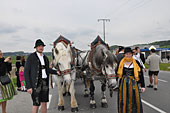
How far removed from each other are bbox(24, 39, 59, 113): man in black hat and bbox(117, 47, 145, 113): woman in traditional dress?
6.04 ft

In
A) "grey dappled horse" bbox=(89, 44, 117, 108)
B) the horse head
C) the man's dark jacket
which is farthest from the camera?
the horse head

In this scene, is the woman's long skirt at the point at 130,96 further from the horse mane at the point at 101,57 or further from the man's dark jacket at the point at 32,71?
the man's dark jacket at the point at 32,71

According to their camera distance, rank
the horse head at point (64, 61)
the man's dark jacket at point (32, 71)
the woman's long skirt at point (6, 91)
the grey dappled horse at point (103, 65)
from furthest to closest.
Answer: the horse head at point (64, 61)
the grey dappled horse at point (103, 65)
the woman's long skirt at point (6, 91)
the man's dark jacket at point (32, 71)

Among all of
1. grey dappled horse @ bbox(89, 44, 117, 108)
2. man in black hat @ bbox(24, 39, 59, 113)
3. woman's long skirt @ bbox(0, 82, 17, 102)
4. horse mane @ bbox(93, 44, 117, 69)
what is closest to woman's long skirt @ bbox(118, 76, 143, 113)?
grey dappled horse @ bbox(89, 44, 117, 108)

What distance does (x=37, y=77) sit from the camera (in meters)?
3.59

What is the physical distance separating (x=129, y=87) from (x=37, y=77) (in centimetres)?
215

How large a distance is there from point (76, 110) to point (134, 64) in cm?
244

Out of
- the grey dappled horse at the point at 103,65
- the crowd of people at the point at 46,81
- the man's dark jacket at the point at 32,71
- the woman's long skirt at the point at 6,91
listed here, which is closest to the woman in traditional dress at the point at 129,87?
the crowd of people at the point at 46,81

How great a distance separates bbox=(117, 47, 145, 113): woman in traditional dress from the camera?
3625 mm

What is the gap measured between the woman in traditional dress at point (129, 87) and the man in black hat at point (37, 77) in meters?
1.84

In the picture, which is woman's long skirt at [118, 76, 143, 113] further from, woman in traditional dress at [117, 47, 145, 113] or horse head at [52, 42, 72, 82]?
horse head at [52, 42, 72, 82]

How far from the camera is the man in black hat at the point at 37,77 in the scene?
3570 mm

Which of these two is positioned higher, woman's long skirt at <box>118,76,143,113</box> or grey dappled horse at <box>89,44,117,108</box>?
grey dappled horse at <box>89,44,117,108</box>

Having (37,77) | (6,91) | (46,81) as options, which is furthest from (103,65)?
(6,91)
